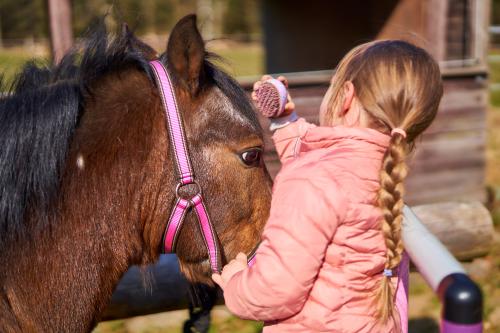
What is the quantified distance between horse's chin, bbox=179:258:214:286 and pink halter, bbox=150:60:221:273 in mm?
65

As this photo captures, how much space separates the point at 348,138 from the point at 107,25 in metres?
0.97

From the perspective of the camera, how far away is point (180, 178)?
1872 millimetres

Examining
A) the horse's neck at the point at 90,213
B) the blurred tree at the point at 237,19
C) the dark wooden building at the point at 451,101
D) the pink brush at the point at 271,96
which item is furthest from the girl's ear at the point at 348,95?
the blurred tree at the point at 237,19

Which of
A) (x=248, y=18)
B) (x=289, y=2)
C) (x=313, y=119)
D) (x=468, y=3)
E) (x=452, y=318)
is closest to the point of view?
(x=452, y=318)

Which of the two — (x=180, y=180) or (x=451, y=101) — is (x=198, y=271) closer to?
(x=180, y=180)

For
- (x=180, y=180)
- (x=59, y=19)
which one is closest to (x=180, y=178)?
(x=180, y=180)

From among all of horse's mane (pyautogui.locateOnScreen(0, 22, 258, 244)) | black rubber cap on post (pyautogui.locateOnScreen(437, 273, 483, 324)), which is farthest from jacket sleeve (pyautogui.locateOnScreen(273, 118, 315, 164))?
black rubber cap on post (pyautogui.locateOnScreen(437, 273, 483, 324))

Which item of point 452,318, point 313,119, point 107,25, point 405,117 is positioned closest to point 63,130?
point 107,25

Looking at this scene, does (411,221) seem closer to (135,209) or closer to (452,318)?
(452,318)

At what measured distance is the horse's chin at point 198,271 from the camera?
202 centimetres

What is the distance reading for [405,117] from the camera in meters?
1.68

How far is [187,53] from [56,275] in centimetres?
A: 80

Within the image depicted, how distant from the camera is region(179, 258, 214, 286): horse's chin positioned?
6.63 ft

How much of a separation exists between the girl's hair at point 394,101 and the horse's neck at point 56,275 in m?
0.85
